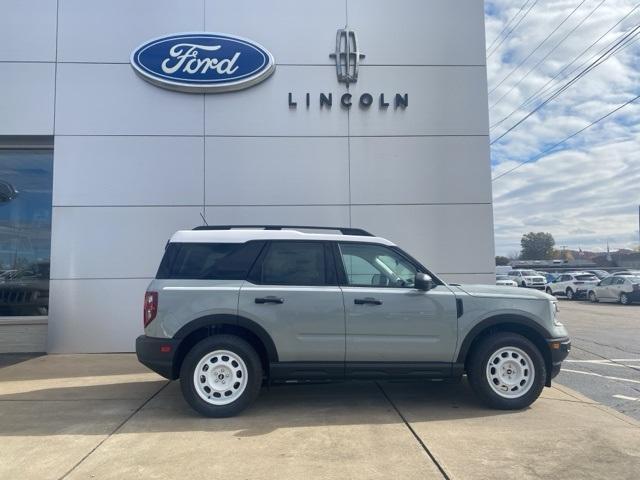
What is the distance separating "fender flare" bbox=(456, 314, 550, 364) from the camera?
577cm

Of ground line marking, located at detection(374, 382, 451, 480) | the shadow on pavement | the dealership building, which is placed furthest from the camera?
the dealership building

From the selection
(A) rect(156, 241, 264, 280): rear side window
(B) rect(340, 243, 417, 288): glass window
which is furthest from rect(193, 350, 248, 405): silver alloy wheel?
(B) rect(340, 243, 417, 288): glass window

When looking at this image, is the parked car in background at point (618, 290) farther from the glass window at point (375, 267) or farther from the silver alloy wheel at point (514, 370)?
the glass window at point (375, 267)

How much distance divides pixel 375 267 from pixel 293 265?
0.96 metres

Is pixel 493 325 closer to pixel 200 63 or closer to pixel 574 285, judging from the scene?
pixel 200 63

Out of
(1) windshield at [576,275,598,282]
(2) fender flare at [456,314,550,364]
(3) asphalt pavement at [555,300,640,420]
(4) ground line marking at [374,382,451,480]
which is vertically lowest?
(3) asphalt pavement at [555,300,640,420]

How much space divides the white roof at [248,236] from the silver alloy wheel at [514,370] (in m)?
1.83

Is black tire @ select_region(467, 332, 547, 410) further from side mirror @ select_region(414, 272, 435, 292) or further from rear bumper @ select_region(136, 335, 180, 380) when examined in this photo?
rear bumper @ select_region(136, 335, 180, 380)

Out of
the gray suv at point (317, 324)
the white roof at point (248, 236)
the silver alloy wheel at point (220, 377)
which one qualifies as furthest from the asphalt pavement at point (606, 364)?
the silver alloy wheel at point (220, 377)

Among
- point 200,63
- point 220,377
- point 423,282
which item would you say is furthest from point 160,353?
point 200,63

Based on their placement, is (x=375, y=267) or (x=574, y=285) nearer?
(x=375, y=267)

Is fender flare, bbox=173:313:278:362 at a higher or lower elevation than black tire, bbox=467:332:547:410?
higher

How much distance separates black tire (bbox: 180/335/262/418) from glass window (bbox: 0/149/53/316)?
19.3 ft

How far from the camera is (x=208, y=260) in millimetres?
5816
